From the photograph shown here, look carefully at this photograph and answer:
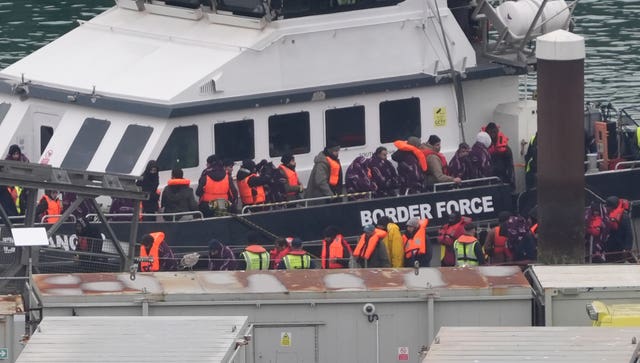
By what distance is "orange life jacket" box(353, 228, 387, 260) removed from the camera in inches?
814

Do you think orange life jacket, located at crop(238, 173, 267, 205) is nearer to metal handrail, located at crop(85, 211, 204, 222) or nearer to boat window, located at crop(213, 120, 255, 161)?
boat window, located at crop(213, 120, 255, 161)

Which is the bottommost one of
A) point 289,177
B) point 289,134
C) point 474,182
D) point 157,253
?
point 157,253

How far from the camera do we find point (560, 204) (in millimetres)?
21031

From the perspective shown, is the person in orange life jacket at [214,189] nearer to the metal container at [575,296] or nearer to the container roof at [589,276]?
the container roof at [589,276]

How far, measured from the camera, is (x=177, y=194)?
2133cm

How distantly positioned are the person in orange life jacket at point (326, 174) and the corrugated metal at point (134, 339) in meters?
5.40

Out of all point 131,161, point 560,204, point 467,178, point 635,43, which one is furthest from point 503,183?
point 635,43

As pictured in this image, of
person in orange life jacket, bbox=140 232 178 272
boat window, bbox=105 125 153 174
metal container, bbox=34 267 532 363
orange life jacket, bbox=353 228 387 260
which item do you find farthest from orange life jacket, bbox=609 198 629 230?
boat window, bbox=105 125 153 174

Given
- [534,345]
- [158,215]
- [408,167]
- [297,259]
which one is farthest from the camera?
[408,167]

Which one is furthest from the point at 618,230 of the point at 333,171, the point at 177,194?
the point at 177,194

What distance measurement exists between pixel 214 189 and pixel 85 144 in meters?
1.78

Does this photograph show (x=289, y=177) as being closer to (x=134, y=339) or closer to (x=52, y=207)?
(x=52, y=207)

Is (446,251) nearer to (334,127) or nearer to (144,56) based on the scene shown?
(334,127)

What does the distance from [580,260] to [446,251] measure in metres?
1.48
